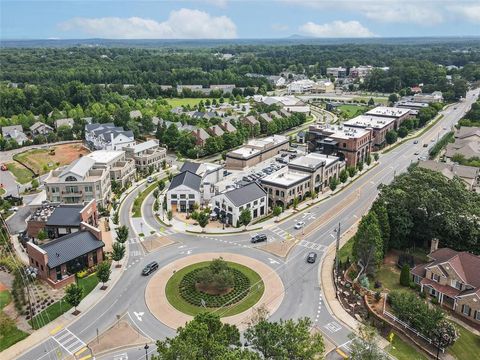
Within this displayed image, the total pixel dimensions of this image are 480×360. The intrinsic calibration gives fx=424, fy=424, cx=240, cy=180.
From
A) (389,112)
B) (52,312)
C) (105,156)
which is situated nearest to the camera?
(52,312)

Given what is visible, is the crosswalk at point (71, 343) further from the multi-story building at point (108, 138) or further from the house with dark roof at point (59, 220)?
the multi-story building at point (108, 138)

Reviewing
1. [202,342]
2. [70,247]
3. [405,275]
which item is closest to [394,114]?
[405,275]

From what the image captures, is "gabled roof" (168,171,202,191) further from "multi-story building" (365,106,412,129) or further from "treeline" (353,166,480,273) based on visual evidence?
"multi-story building" (365,106,412,129)

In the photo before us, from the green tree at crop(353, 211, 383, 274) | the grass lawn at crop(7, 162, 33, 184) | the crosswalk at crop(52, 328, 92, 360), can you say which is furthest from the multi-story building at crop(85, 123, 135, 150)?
the green tree at crop(353, 211, 383, 274)

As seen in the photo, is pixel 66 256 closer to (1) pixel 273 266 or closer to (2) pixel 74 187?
(2) pixel 74 187

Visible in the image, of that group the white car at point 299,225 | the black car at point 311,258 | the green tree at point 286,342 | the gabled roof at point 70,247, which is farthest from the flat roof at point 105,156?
the green tree at point 286,342

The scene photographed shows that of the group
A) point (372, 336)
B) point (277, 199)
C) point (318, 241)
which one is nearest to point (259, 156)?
point (277, 199)

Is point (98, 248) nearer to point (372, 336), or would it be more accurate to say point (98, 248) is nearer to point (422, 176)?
point (372, 336)

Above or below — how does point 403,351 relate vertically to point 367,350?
below
